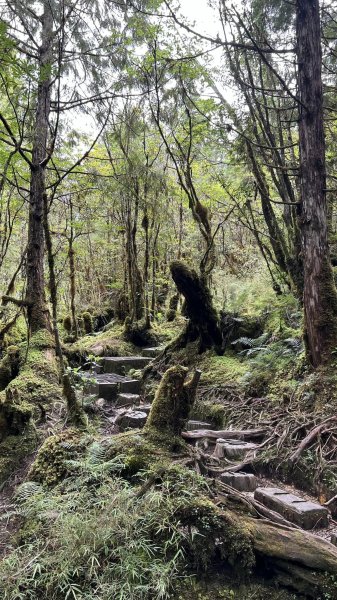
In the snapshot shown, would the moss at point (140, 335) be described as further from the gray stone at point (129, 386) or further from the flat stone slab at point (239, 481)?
the flat stone slab at point (239, 481)

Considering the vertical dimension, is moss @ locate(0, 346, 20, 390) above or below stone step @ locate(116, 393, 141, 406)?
above

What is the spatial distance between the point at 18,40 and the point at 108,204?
26.1 ft

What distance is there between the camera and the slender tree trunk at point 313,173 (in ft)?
17.6

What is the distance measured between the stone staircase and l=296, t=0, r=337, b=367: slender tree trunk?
1696 millimetres

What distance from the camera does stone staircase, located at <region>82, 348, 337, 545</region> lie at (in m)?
3.15

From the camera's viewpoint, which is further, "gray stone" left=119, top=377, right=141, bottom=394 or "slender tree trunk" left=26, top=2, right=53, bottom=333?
"gray stone" left=119, top=377, right=141, bottom=394

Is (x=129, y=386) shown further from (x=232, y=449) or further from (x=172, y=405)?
(x=172, y=405)

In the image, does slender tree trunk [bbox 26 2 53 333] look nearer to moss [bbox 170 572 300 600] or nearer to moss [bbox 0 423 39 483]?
moss [bbox 0 423 39 483]

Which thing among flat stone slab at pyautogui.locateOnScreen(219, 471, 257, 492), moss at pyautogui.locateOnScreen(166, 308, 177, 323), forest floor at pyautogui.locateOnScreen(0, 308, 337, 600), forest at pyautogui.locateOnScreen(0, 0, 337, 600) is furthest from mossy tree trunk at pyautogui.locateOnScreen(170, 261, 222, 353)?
moss at pyautogui.locateOnScreen(166, 308, 177, 323)

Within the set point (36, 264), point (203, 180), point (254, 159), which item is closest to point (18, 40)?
point (36, 264)

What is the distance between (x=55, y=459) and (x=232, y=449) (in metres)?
1.95

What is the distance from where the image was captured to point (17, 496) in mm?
3684

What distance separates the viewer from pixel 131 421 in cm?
514

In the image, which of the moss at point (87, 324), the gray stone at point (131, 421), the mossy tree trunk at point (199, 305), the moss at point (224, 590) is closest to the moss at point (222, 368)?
the mossy tree trunk at point (199, 305)
